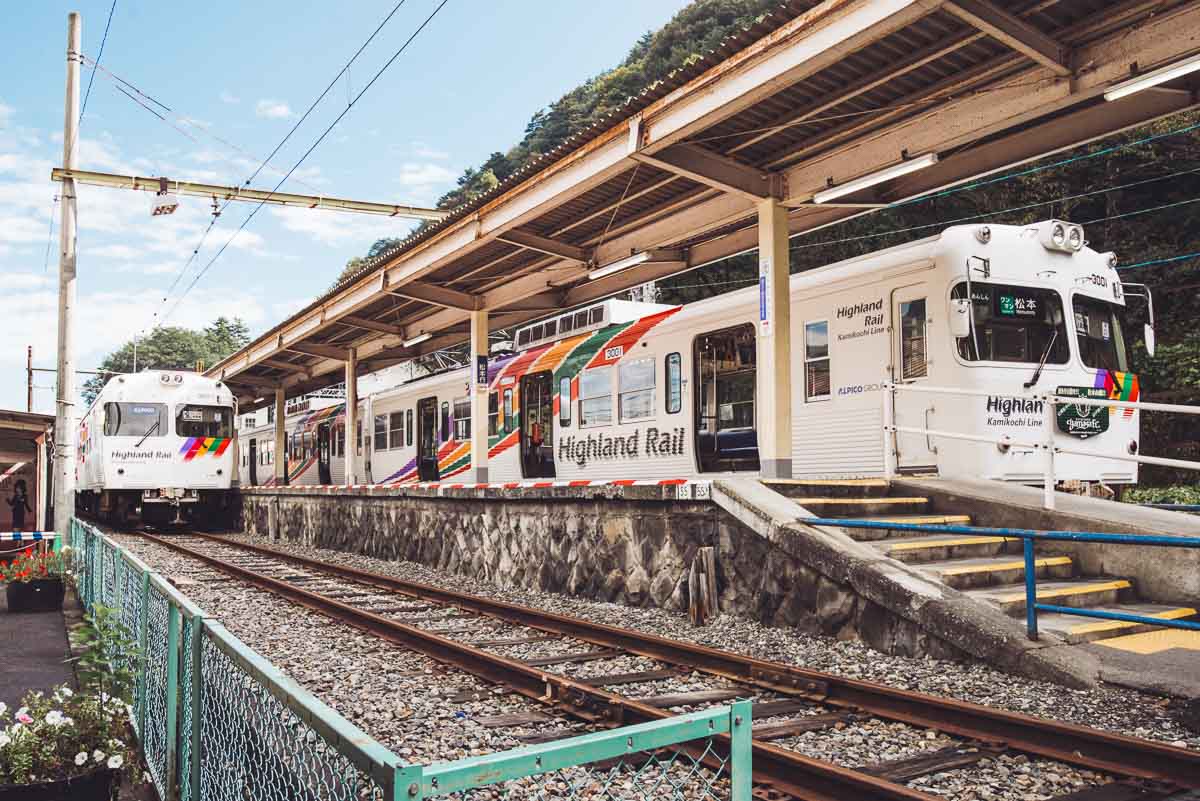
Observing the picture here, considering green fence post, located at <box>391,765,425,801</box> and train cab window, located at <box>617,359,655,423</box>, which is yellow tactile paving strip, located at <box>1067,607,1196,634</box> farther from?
train cab window, located at <box>617,359,655,423</box>

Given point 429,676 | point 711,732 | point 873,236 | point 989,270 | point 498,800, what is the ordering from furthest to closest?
1. point 873,236
2. point 989,270
3. point 429,676
4. point 498,800
5. point 711,732

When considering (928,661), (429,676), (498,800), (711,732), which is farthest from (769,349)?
(711,732)

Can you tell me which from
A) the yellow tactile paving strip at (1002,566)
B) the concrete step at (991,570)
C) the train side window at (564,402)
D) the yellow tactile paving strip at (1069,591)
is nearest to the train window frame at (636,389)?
the train side window at (564,402)

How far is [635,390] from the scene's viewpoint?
14703 mm

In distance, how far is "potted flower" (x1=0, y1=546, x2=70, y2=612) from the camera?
988 cm

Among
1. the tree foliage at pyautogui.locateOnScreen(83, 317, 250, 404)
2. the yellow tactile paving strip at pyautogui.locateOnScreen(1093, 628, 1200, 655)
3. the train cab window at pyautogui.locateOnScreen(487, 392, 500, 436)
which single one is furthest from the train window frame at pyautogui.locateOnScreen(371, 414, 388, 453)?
the tree foliage at pyautogui.locateOnScreen(83, 317, 250, 404)

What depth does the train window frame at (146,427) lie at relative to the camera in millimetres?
21609

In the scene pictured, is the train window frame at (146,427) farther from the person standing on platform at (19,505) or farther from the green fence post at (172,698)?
the green fence post at (172,698)

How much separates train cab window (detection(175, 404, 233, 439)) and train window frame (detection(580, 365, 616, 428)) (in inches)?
449

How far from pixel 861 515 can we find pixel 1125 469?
154 inches

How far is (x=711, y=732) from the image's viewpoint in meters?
2.14

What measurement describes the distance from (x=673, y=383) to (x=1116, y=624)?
25.4 feet

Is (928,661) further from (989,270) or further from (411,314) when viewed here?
(411,314)

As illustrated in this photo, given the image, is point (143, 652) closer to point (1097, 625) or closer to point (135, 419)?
point (1097, 625)
